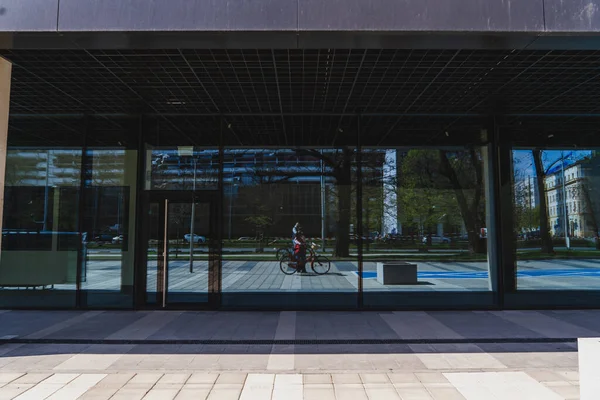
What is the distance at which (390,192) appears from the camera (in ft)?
31.5

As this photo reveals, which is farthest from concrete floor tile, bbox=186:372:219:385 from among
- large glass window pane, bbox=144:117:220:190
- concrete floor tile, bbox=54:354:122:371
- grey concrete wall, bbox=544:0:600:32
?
grey concrete wall, bbox=544:0:600:32

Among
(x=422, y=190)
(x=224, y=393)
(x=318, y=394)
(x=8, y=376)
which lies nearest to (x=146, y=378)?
(x=224, y=393)

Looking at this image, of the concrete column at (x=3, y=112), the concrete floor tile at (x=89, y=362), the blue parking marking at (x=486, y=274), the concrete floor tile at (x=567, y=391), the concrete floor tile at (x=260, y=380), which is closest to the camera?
the concrete floor tile at (x=567, y=391)

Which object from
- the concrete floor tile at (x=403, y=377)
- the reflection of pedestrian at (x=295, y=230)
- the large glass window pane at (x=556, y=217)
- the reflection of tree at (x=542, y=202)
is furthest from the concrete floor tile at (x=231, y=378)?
the reflection of tree at (x=542, y=202)

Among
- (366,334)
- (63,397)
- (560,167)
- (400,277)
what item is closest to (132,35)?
(63,397)

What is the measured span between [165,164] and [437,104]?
224 inches

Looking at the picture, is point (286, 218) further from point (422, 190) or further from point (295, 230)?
point (422, 190)

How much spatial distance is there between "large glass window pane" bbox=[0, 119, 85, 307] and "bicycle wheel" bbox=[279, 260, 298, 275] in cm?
426

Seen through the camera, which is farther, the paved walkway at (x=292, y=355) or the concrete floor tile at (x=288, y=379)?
the concrete floor tile at (x=288, y=379)

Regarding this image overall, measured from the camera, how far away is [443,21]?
520 centimetres

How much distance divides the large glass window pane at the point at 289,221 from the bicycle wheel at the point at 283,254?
0.02 meters

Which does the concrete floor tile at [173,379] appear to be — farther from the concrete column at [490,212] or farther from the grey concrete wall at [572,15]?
the concrete column at [490,212]

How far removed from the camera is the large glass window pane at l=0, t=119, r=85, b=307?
9.30 metres

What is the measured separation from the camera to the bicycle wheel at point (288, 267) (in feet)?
30.5
